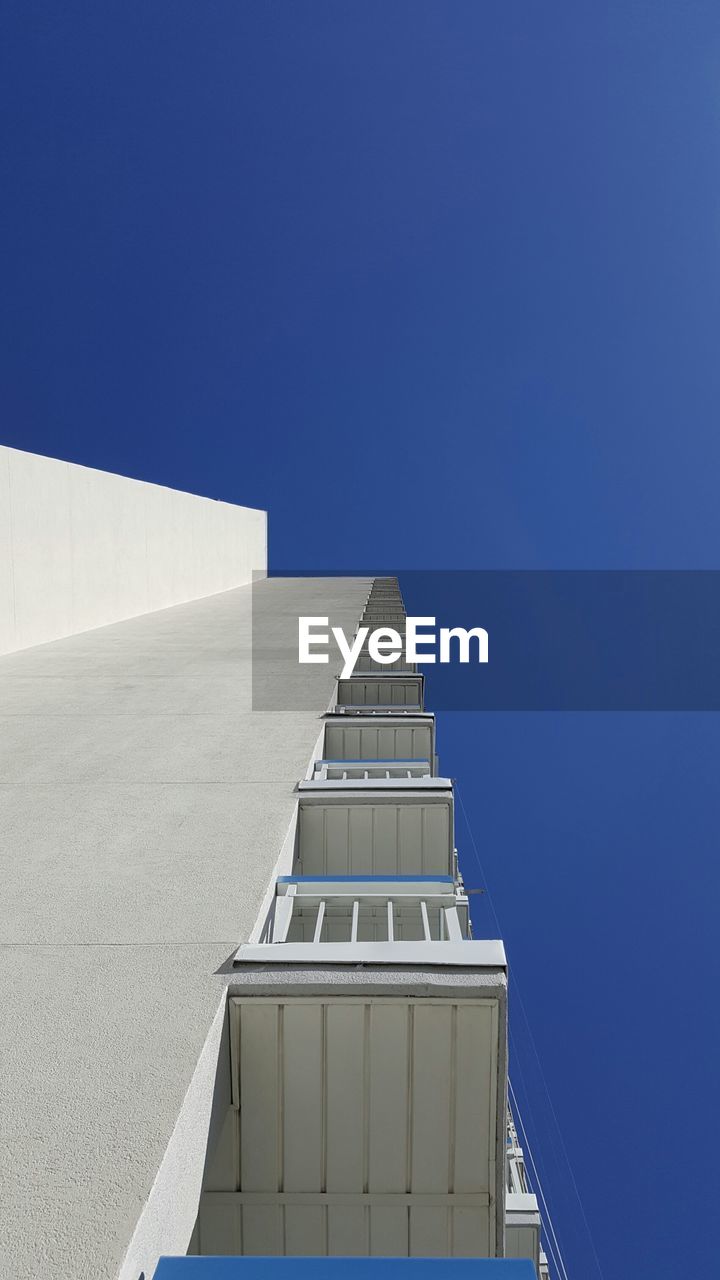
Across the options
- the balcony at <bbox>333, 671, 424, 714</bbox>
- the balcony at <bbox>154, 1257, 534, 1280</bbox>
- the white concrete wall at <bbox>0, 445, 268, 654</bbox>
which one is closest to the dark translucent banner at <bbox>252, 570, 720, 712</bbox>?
the white concrete wall at <bbox>0, 445, 268, 654</bbox>

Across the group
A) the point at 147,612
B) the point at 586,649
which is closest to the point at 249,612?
the point at 147,612

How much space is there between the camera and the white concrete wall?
11.2m

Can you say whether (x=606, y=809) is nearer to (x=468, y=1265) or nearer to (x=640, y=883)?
(x=640, y=883)

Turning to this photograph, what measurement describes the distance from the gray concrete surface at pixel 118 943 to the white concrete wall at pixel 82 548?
12.3ft

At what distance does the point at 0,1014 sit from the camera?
278cm

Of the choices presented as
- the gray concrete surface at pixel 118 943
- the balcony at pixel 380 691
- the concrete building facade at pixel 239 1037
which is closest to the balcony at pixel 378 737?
the gray concrete surface at pixel 118 943

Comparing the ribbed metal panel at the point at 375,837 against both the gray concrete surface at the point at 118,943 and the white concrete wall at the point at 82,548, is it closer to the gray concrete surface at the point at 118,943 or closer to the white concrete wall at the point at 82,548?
the gray concrete surface at the point at 118,943

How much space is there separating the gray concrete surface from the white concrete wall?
3743mm

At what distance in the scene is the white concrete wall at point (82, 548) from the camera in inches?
442

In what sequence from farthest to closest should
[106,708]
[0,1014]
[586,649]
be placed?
1. [586,649]
2. [106,708]
3. [0,1014]

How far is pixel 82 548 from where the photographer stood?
541 inches

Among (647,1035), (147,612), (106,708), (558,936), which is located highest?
(147,612)

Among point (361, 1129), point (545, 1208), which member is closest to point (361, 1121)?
point (361, 1129)

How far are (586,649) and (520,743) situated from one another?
695cm
